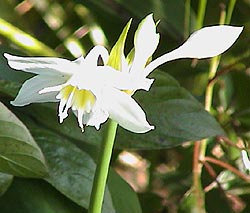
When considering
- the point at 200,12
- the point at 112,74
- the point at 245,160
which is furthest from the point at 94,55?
the point at 200,12

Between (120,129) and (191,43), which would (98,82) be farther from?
(120,129)

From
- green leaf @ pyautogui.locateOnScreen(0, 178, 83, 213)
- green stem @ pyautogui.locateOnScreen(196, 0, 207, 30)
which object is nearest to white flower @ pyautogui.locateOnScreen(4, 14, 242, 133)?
green leaf @ pyautogui.locateOnScreen(0, 178, 83, 213)

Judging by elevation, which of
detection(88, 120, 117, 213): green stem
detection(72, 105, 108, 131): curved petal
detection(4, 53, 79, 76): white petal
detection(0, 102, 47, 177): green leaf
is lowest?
detection(0, 102, 47, 177): green leaf

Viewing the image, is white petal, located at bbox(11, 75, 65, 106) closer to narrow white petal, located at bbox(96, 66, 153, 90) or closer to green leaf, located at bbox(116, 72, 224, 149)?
narrow white petal, located at bbox(96, 66, 153, 90)

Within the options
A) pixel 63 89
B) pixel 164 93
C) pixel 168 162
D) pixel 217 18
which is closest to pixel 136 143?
pixel 164 93

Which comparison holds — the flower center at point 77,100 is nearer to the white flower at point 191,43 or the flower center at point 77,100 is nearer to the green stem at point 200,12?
the white flower at point 191,43

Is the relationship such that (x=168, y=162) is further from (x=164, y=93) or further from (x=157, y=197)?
(x=164, y=93)

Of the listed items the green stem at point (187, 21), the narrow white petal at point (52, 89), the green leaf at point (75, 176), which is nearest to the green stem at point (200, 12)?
the green stem at point (187, 21)

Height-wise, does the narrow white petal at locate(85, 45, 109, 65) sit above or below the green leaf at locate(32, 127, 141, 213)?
above
